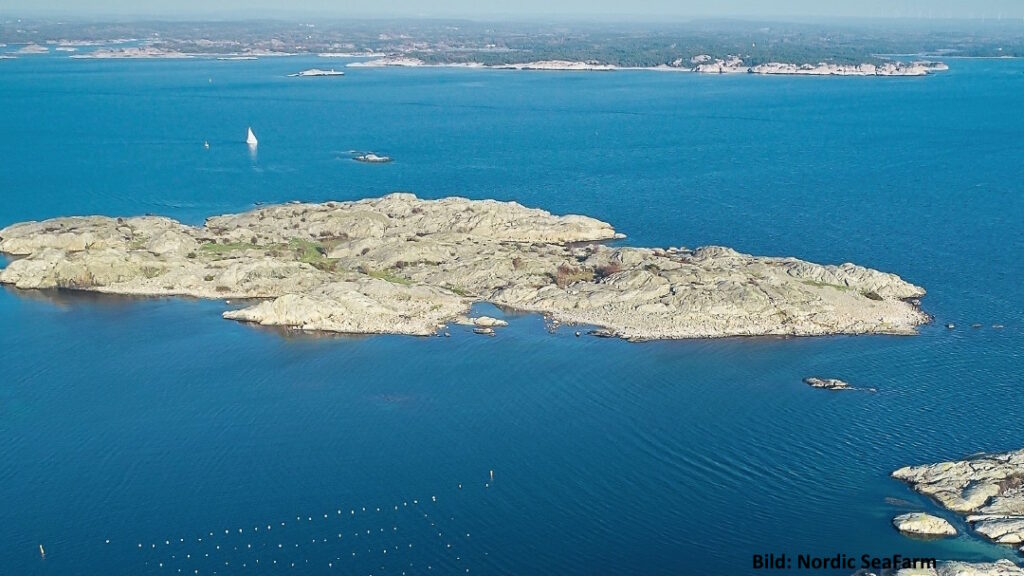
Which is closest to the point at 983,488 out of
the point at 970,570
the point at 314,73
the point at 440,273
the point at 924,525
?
the point at 924,525

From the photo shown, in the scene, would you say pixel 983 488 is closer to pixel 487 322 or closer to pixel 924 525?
pixel 924 525

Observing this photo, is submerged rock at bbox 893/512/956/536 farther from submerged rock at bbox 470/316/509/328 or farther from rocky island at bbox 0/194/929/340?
submerged rock at bbox 470/316/509/328

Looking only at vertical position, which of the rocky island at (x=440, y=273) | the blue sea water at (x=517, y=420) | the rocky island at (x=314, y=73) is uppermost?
the rocky island at (x=314, y=73)

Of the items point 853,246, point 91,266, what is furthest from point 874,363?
point 91,266

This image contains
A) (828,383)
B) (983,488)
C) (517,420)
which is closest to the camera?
(983,488)

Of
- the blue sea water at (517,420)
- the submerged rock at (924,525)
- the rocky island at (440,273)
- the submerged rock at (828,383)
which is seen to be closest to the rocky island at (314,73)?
the blue sea water at (517,420)

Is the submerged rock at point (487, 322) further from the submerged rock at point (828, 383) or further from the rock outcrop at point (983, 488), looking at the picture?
the rock outcrop at point (983, 488)

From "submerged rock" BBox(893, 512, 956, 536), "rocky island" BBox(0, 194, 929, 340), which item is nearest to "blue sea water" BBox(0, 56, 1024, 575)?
"submerged rock" BBox(893, 512, 956, 536)
